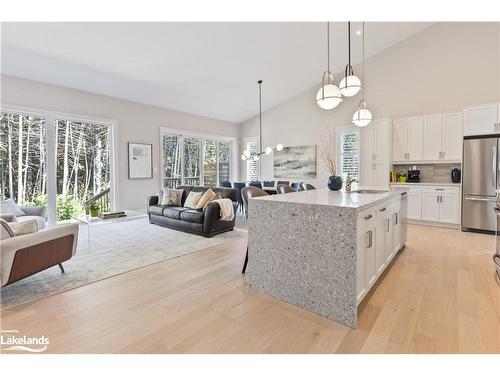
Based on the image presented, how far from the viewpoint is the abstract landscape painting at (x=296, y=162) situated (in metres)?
8.00

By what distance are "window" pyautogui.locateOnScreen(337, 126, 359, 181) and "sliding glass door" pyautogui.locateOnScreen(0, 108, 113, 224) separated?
587cm

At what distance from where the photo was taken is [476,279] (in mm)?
2885

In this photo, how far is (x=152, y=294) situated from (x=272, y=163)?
6.80 m

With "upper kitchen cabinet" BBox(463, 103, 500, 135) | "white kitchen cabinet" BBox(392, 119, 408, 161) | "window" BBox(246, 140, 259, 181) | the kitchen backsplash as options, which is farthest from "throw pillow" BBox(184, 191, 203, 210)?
"upper kitchen cabinet" BBox(463, 103, 500, 135)

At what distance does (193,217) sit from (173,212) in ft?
2.05

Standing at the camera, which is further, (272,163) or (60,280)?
(272,163)

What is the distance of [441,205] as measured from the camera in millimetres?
5465

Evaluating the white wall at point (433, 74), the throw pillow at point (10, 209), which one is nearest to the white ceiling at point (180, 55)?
the white wall at point (433, 74)

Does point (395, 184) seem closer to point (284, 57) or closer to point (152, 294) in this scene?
point (284, 57)

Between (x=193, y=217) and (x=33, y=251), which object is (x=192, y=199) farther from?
(x=33, y=251)

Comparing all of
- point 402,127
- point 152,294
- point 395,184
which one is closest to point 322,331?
point 152,294

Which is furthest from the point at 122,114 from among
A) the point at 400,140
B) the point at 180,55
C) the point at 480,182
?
the point at 480,182

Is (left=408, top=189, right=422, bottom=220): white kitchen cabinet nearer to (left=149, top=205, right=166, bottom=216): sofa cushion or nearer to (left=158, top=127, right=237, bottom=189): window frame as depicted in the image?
(left=149, top=205, right=166, bottom=216): sofa cushion

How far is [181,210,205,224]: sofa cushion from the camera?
4680mm
